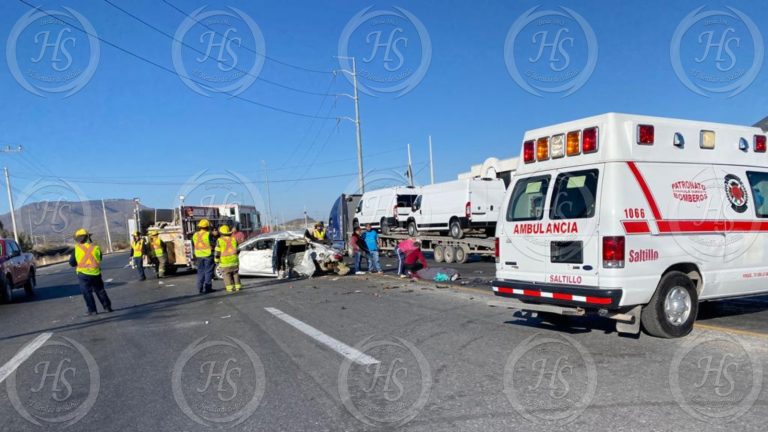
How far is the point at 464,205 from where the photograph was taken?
20500mm

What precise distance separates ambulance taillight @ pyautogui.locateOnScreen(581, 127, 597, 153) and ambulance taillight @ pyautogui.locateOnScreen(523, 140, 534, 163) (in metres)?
0.88

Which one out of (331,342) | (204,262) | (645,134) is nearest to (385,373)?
(331,342)

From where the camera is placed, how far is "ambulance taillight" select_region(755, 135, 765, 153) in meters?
7.61

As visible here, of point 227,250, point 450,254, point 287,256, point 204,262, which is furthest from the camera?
point 450,254

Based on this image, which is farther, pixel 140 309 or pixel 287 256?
pixel 287 256

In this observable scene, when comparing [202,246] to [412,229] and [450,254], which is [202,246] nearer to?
[450,254]

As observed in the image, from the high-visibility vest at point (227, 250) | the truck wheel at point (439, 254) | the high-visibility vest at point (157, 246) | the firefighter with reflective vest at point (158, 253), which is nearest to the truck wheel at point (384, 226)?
the truck wheel at point (439, 254)

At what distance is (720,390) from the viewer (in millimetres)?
4758

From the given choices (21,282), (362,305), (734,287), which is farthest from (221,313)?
(21,282)

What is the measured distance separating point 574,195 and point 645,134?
104 centimetres

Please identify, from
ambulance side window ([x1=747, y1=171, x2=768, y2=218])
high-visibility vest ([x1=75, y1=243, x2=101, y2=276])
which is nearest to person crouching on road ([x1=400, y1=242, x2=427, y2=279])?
high-visibility vest ([x1=75, y1=243, x2=101, y2=276])

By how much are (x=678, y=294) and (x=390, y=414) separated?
397cm

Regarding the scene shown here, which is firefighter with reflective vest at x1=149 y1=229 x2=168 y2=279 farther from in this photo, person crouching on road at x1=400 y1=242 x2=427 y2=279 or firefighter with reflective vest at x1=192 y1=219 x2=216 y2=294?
person crouching on road at x1=400 y1=242 x2=427 y2=279

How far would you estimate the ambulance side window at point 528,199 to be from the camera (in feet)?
23.1
